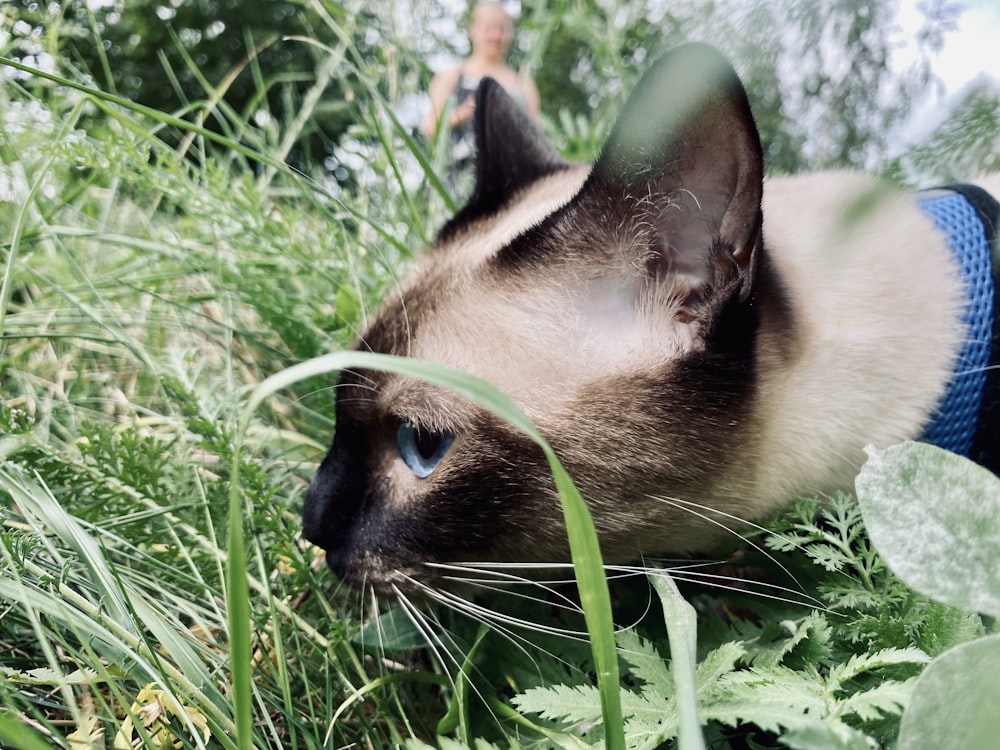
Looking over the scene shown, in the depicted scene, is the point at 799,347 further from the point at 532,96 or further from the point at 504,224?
the point at 532,96

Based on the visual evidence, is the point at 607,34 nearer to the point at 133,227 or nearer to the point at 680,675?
the point at 133,227

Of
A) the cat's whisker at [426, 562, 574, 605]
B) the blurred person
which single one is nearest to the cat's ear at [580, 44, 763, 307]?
the cat's whisker at [426, 562, 574, 605]

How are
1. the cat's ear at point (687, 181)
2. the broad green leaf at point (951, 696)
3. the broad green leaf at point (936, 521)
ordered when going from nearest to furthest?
the broad green leaf at point (951, 696), the broad green leaf at point (936, 521), the cat's ear at point (687, 181)

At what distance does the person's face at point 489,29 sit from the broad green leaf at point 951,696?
405 cm

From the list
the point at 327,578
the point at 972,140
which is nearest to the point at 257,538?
the point at 327,578

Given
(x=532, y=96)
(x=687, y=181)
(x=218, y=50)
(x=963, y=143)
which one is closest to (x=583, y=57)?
(x=532, y=96)

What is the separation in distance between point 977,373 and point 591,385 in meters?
0.69

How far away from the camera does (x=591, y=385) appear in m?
1.23

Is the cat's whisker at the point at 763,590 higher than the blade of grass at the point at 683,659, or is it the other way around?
the blade of grass at the point at 683,659

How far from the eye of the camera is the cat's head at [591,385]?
3.76 ft

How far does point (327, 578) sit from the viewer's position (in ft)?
4.72

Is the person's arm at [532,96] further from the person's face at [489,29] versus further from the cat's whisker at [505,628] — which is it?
the cat's whisker at [505,628]

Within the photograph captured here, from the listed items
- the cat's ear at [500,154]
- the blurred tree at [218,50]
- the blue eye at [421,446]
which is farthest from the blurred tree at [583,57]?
the blue eye at [421,446]

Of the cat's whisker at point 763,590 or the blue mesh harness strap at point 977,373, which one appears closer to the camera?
the cat's whisker at point 763,590
